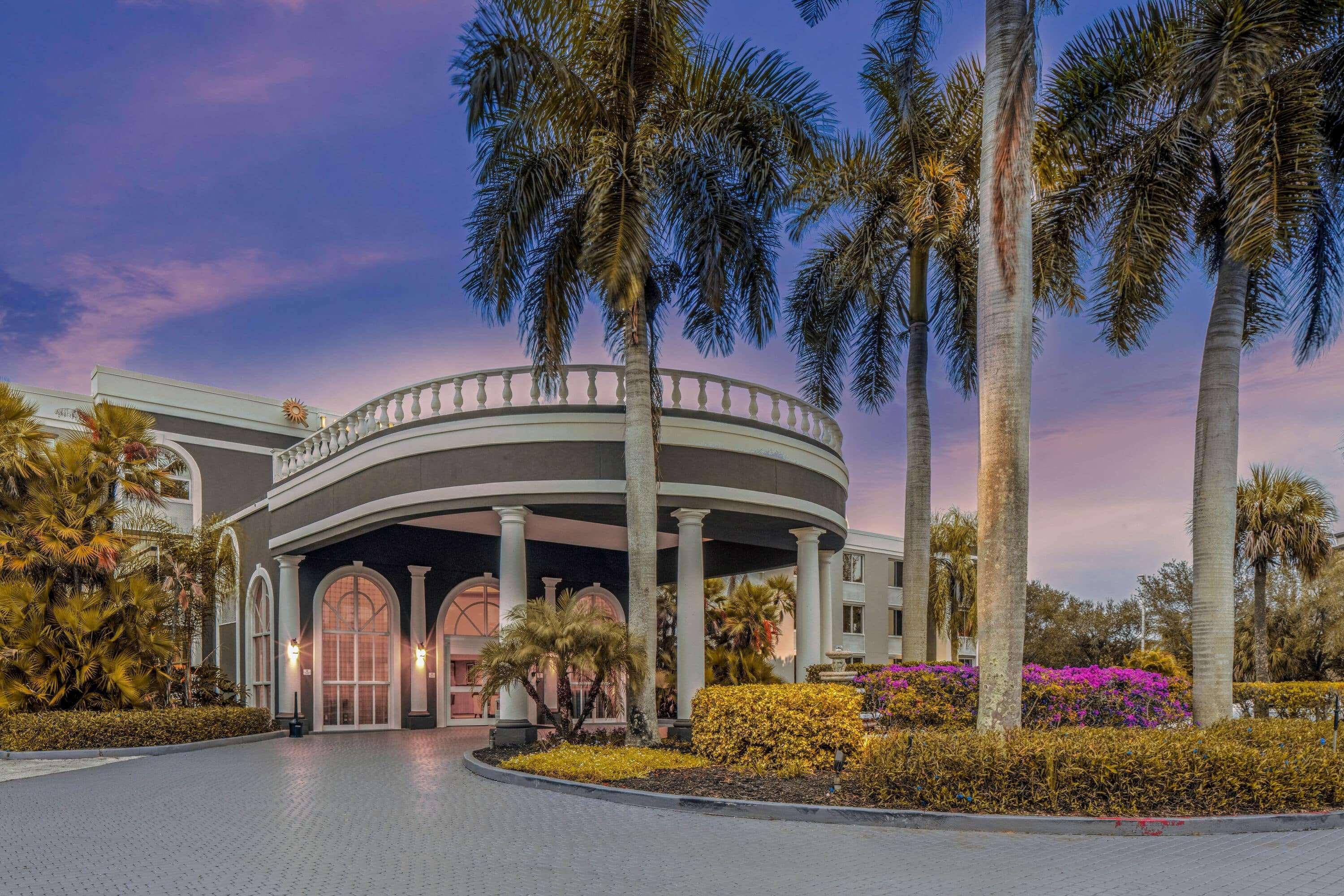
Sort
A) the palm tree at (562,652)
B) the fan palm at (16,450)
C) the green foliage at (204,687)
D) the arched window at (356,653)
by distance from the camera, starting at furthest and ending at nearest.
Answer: the arched window at (356,653) < the green foliage at (204,687) < the fan palm at (16,450) < the palm tree at (562,652)

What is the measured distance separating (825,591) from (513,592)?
27.3 ft

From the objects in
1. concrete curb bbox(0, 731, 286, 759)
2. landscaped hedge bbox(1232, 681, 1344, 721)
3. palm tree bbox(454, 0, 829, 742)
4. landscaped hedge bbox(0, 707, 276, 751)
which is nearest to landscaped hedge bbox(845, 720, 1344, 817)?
palm tree bbox(454, 0, 829, 742)

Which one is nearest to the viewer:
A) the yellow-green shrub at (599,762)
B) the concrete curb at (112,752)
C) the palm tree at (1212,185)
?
the yellow-green shrub at (599,762)

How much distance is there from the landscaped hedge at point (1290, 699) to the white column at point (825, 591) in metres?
9.16

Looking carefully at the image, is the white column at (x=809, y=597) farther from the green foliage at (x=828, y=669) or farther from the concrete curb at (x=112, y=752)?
the concrete curb at (x=112, y=752)

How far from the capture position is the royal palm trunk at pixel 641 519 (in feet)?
45.4

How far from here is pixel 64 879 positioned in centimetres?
711

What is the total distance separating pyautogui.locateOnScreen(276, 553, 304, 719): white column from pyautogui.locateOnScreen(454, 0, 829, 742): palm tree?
29.7 feet

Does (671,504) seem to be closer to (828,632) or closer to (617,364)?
(617,364)

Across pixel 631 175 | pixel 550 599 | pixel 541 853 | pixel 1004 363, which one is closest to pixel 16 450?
pixel 550 599

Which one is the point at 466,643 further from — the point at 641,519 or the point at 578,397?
the point at 641,519

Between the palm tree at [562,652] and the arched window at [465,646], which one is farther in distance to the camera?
the arched window at [465,646]

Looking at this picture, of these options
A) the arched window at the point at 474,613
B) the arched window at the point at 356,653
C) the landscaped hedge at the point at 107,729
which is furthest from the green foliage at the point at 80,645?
the arched window at the point at 474,613

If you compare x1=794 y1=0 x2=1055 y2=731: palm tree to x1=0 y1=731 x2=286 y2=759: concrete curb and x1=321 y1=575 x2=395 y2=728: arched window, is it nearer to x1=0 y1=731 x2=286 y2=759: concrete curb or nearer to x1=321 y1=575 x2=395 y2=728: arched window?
x1=0 y1=731 x2=286 y2=759: concrete curb
